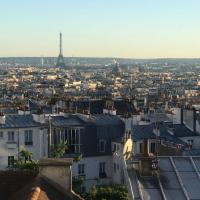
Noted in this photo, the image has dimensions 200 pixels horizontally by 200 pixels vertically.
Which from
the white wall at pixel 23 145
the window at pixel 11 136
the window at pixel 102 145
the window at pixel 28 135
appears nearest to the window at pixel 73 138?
the window at pixel 102 145

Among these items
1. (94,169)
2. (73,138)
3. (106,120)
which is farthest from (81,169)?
(106,120)

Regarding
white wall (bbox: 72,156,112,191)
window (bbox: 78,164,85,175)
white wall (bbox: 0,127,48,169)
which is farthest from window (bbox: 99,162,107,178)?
white wall (bbox: 0,127,48,169)

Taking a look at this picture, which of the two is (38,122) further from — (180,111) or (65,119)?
(180,111)

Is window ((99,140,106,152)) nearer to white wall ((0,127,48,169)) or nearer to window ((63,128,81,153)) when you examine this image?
window ((63,128,81,153))

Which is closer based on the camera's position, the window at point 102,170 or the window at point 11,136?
the window at point 11,136

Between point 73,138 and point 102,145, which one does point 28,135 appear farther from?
point 102,145

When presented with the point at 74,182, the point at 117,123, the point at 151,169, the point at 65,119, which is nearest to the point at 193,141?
the point at 117,123

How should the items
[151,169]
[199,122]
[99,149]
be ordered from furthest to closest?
1. [199,122]
2. [99,149]
3. [151,169]

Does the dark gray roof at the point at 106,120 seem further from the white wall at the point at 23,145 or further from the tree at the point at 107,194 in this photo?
the tree at the point at 107,194
